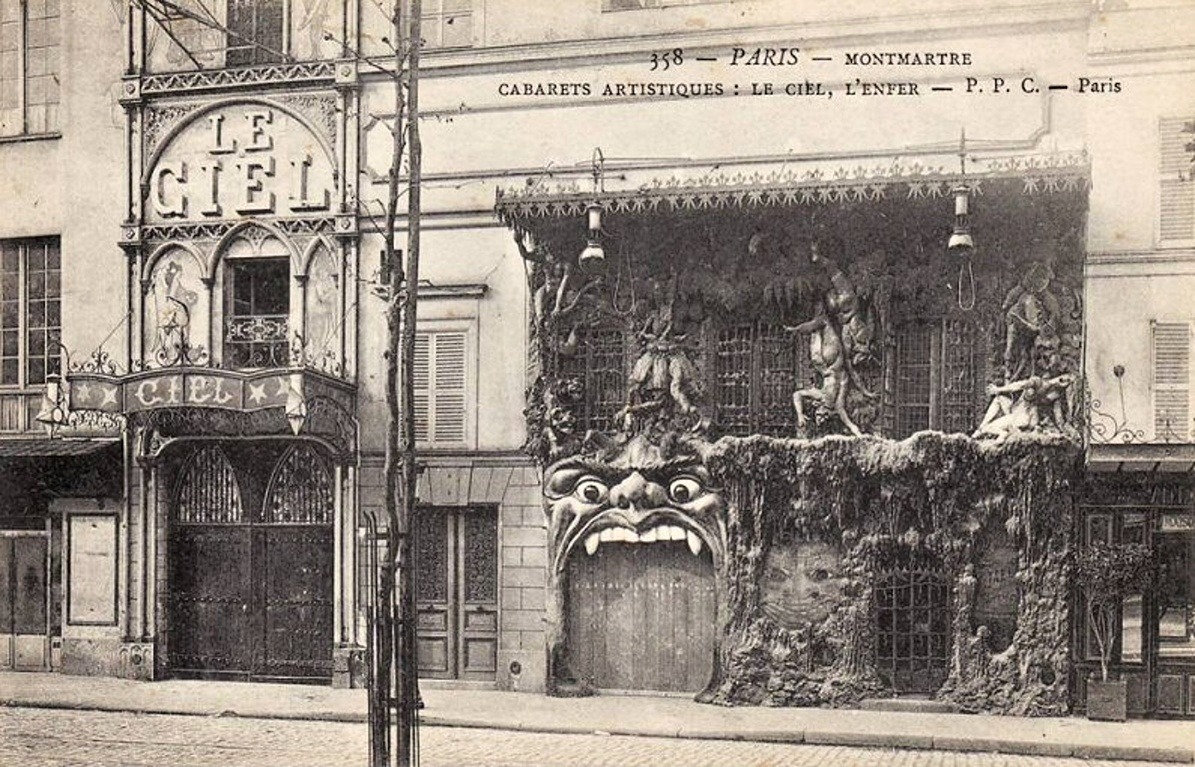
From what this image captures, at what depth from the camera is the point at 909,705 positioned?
53.7 feet

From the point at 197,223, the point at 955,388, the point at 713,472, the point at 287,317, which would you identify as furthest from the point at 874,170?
the point at 197,223

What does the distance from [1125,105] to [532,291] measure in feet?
24.8

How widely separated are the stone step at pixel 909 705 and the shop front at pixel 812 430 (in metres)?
0.10

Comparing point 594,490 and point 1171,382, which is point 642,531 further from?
point 1171,382

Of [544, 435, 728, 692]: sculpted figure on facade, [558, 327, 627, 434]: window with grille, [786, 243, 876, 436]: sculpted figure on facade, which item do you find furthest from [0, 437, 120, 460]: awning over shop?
[786, 243, 876, 436]: sculpted figure on facade

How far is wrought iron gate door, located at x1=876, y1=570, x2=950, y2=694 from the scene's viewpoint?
16.5 meters

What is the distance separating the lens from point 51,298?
64.7ft

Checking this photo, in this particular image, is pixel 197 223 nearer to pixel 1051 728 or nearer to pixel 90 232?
pixel 90 232

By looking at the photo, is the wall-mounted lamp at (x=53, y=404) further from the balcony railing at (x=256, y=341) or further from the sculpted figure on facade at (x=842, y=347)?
the sculpted figure on facade at (x=842, y=347)

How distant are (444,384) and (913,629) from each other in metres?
6.82

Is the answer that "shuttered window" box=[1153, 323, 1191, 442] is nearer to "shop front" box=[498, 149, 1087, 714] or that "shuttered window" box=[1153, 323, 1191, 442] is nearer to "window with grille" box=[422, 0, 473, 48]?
"shop front" box=[498, 149, 1087, 714]

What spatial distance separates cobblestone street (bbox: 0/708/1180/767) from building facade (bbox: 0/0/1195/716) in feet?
8.47

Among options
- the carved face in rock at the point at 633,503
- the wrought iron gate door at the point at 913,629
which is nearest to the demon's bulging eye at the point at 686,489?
the carved face in rock at the point at 633,503

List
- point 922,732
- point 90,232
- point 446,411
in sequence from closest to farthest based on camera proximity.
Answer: point 922,732
point 446,411
point 90,232
